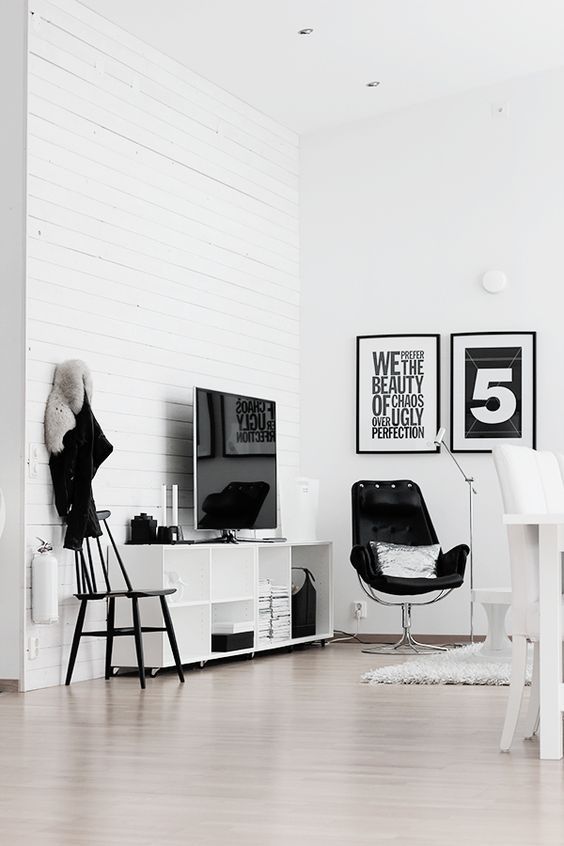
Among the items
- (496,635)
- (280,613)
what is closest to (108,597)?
(280,613)

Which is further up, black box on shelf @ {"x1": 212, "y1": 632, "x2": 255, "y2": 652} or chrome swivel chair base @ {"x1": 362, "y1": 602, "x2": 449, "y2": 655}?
black box on shelf @ {"x1": 212, "y1": 632, "x2": 255, "y2": 652}

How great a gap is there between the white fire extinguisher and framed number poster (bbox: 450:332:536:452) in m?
3.50

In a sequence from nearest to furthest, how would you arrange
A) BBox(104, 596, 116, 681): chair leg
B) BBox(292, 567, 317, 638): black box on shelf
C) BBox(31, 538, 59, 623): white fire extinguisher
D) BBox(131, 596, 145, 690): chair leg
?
1. BBox(31, 538, 59, 623): white fire extinguisher
2. BBox(131, 596, 145, 690): chair leg
3. BBox(104, 596, 116, 681): chair leg
4. BBox(292, 567, 317, 638): black box on shelf

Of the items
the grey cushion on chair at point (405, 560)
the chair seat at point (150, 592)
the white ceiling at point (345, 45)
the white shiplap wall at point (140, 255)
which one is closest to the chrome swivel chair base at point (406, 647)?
the grey cushion on chair at point (405, 560)

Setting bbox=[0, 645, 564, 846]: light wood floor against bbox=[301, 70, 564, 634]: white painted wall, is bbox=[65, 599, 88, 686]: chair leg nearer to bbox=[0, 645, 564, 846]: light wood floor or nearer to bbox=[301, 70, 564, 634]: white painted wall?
bbox=[0, 645, 564, 846]: light wood floor

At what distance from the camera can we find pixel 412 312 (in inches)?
348

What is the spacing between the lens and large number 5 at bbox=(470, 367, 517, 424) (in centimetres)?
852

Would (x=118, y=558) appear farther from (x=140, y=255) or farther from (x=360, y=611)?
(x=360, y=611)

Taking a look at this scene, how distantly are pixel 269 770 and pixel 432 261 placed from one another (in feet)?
18.1

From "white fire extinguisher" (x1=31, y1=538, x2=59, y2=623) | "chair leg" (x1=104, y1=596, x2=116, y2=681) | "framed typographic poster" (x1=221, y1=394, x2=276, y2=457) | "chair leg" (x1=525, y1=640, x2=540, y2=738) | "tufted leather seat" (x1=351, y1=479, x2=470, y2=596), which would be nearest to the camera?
"chair leg" (x1=525, y1=640, x2=540, y2=738)

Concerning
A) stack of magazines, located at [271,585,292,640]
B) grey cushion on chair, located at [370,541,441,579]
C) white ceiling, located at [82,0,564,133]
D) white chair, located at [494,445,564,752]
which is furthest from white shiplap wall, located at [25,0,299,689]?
white chair, located at [494,445,564,752]

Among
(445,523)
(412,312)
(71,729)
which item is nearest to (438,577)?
(445,523)

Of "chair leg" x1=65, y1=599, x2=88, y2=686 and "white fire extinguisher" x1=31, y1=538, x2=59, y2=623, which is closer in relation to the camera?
"white fire extinguisher" x1=31, y1=538, x2=59, y2=623

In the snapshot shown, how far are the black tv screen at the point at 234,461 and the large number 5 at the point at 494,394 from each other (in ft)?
4.58
